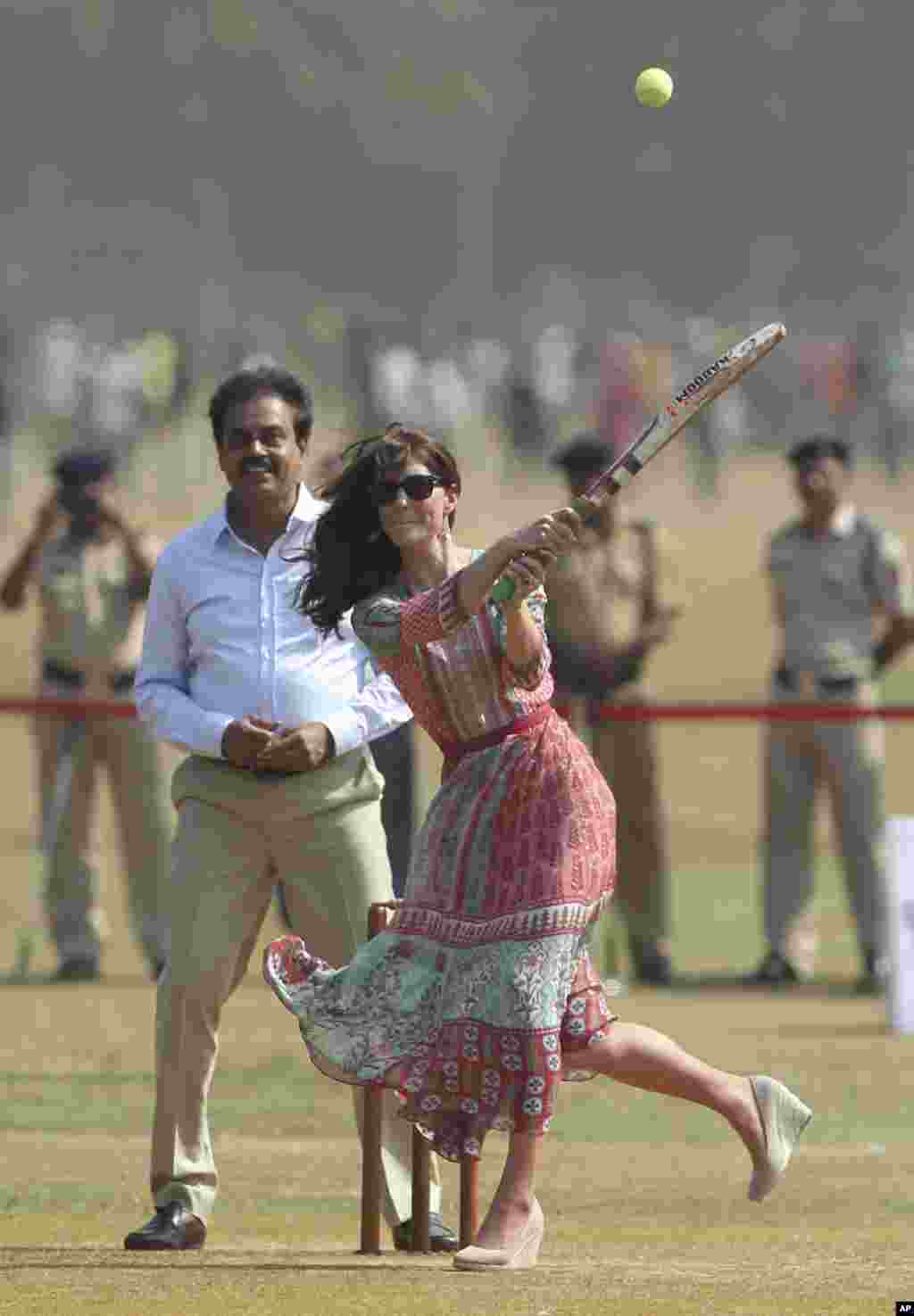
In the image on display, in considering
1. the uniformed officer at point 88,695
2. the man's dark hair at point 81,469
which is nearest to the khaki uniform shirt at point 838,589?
the uniformed officer at point 88,695

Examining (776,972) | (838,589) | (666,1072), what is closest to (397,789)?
(776,972)

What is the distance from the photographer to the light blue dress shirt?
8.16 meters

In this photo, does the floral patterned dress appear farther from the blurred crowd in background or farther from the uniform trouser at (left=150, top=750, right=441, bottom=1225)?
the blurred crowd in background

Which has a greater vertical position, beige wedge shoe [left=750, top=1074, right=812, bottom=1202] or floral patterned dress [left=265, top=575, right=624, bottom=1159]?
floral patterned dress [left=265, top=575, right=624, bottom=1159]

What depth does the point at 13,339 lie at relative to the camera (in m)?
45.5

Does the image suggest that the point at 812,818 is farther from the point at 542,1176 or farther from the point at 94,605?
the point at 542,1176

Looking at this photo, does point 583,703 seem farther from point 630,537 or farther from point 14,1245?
point 14,1245

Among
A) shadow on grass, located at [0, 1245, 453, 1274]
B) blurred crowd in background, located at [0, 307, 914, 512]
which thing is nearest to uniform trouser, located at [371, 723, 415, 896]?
shadow on grass, located at [0, 1245, 453, 1274]

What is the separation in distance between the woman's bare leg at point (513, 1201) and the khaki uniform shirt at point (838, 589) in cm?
771

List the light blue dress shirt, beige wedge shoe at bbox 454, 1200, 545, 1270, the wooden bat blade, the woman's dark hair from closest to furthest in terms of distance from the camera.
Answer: the wooden bat blade
beige wedge shoe at bbox 454, 1200, 545, 1270
the woman's dark hair
the light blue dress shirt

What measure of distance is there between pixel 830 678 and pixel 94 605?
127 inches

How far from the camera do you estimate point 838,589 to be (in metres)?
14.7

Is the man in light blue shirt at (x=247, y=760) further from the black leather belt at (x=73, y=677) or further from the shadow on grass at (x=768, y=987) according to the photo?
the black leather belt at (x=73, y=677)

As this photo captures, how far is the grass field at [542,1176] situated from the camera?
697cm
